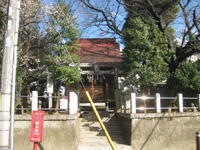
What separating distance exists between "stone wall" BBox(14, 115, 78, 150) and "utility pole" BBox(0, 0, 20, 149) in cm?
430

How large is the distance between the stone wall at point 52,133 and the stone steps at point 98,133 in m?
0.69

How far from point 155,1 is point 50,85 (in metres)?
8.82

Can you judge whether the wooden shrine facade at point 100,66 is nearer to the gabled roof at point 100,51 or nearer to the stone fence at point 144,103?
the gabled roof at point 100,51

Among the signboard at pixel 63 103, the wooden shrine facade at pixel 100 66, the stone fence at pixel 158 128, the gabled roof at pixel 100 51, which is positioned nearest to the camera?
the stone fence at pixel 158 128

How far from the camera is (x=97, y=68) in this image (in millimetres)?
13422

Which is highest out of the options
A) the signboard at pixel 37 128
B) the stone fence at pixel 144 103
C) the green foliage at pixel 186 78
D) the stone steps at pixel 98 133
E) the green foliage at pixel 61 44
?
the green foliage at pixel 61 44

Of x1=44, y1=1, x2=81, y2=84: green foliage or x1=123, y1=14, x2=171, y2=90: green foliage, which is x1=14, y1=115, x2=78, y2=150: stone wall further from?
x1=123, y1=14, x2=171, y2=90: green foliage

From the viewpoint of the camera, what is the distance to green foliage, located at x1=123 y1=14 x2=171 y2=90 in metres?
10.5

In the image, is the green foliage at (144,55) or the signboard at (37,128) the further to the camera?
the green foliage at (144,55)

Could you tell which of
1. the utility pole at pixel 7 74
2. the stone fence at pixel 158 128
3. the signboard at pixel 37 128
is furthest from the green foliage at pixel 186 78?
the utility pole at pixel 7 74

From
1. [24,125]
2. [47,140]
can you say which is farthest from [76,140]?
[24,125]

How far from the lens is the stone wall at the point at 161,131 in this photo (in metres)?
9.42

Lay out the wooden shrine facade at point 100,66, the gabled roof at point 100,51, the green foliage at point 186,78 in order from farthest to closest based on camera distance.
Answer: the gabled roof at point 100,51, the wooden shrine facade at point 100,66, the green foliage at point 186,78

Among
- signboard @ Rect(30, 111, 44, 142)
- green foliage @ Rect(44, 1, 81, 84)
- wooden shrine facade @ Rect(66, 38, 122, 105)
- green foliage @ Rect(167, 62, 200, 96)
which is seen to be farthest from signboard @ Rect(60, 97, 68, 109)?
green foliage @ Rect(167, 62, 200, 96)
